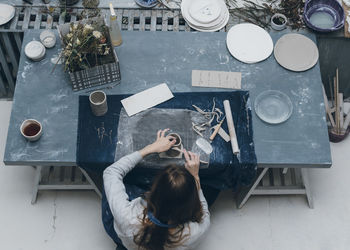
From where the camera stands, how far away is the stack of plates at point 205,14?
3.05m

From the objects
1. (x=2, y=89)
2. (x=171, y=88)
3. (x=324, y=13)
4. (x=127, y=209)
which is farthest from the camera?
(x=2, y=89)

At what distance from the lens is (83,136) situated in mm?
2633

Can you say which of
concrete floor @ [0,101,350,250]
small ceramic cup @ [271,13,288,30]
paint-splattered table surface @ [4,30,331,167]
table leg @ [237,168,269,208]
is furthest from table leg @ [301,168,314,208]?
small ceramic cup @ [271,13,288,30]

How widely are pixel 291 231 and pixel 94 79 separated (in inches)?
65.4

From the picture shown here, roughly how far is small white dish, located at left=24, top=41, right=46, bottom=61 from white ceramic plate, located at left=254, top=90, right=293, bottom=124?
1342 mm

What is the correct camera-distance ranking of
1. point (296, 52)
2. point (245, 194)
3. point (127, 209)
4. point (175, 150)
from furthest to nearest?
point (245, 194)
point (296, 52)
point (175, 150)
point (127, 209)

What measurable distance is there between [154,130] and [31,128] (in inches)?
27.6

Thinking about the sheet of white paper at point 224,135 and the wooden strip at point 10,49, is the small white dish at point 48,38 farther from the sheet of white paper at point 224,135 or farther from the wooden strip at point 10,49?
the sheet of white paper at point 224,135

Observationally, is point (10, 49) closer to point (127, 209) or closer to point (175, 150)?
point (175, 150)

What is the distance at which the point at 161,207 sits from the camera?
2180mm

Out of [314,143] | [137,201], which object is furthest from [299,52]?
[137,201]

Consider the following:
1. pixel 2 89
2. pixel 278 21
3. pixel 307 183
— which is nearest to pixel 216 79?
pixel 278 21

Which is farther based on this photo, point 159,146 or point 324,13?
point 324,13

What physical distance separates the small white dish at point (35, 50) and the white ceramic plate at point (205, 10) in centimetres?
100
